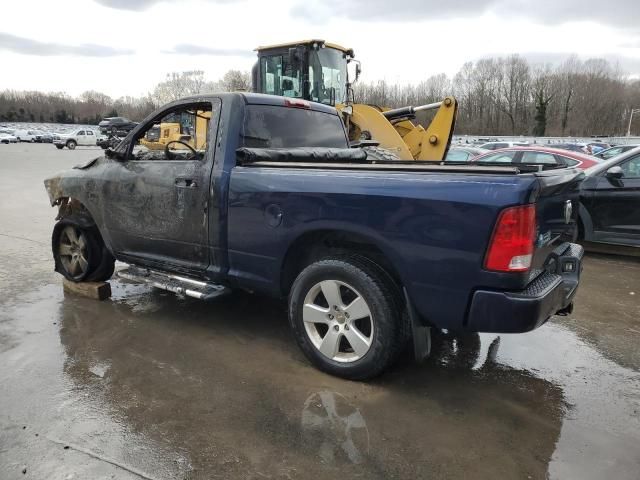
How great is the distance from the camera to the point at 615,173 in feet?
23.0

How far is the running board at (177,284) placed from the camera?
4.13m

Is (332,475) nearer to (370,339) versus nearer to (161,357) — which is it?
(370,339)

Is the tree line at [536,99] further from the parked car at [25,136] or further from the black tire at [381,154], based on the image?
the black tire at [381,154]

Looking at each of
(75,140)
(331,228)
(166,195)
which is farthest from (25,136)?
(331,228)

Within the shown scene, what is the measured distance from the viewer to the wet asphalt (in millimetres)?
2676

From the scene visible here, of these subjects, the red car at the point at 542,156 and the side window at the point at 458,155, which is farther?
the side window at the point at 458,155

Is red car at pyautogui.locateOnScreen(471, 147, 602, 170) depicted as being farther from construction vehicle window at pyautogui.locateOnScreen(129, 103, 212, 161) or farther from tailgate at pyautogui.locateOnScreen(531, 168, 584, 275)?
construction vehicle window at pyautogui.locateOnScreen(129, 103, 212, 161)

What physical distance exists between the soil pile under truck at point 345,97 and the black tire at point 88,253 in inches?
206

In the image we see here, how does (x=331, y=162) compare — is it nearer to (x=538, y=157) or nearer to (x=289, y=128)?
(x=289, y=128)

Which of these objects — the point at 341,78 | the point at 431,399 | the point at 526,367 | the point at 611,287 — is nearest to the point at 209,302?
the point at 431,399

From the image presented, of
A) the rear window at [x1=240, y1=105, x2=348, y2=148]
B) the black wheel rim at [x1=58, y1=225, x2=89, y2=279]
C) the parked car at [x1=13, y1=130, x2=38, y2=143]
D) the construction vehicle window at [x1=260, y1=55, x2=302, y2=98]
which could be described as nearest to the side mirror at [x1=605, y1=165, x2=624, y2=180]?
the rear window at [x1=240, y1=105, x2=348, y2=148]

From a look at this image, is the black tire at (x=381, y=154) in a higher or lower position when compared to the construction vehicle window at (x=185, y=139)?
lower

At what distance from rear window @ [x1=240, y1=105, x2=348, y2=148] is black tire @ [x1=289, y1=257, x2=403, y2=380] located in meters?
1.33

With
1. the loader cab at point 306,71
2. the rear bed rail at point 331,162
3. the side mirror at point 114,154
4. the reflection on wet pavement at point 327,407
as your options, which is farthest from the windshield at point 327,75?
the reflection on wet pavement at point 327,407
